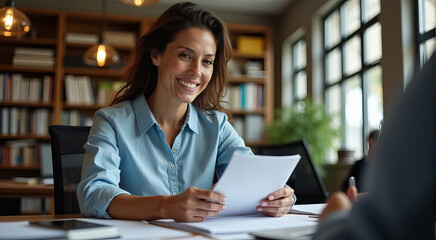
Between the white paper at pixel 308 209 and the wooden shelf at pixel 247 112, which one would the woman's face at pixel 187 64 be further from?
the wooden shelf at pixel 247 112

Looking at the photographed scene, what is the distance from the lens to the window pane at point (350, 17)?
459 cm

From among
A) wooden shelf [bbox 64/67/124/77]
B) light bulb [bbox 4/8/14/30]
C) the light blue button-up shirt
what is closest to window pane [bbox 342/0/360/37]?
wooden shelf [bbox 64/67/124/77]

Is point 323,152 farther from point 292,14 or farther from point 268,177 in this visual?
point 268,177

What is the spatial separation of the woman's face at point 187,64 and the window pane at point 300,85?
4.27m

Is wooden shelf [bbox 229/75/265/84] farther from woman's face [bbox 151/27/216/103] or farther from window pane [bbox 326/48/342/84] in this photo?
woman's face [bbox 151/27/216/103]

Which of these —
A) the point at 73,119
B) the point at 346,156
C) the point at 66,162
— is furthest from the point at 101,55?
the point at 346,156

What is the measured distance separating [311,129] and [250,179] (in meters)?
3.83

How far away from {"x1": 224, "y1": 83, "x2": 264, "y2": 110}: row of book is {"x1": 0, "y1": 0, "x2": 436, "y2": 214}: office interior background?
0.03m

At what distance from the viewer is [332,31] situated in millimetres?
5234

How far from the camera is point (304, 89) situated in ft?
19.4

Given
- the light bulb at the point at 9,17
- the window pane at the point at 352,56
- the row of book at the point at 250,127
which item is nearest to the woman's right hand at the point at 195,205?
the light bulb at the point at 9,17

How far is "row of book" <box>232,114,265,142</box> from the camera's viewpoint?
573 cm

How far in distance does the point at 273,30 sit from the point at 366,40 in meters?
2.25

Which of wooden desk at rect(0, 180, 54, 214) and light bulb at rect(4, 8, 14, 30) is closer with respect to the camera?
wooden desk at rect(0, 180, 54, 214)
